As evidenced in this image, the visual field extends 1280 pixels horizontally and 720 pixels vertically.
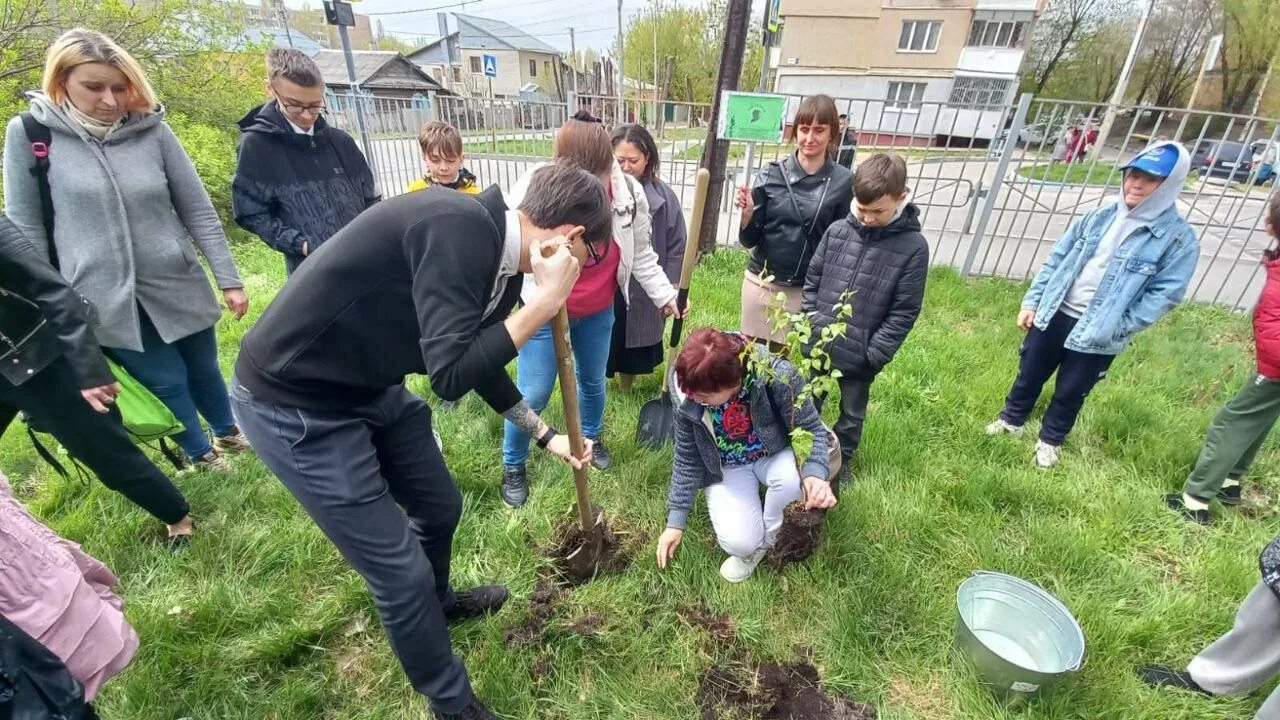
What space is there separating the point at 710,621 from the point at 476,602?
93cm

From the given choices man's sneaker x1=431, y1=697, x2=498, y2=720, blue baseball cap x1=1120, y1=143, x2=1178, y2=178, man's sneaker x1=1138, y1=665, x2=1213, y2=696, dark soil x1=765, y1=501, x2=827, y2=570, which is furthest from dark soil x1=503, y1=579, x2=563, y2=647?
blue baseball cap x1=1120, y1=143, x2=1178, y2=178

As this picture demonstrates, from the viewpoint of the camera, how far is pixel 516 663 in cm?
205

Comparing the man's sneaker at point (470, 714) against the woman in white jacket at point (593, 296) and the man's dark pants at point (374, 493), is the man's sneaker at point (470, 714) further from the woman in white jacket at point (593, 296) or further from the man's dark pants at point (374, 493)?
the woman in white jacket at point (593, 296)

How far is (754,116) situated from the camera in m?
3.29

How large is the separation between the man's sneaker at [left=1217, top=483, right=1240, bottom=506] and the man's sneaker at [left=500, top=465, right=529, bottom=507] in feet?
11.3

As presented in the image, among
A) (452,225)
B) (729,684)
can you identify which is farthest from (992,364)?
(452,225)

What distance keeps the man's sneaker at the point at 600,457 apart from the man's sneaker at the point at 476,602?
888 mm

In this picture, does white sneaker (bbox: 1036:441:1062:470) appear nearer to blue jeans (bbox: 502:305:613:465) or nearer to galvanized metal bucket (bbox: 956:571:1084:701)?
galvanized metal bucket (bbox: 956:571:1084:701)

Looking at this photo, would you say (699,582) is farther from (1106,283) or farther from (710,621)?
(1106,283)

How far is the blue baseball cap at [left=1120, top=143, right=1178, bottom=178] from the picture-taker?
252 cm

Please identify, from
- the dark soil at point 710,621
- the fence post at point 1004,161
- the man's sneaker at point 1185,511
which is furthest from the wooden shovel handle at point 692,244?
the fence post at point 1004,161

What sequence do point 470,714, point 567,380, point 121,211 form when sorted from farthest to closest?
1. point 121,211
2. point 567,380
3. point 470,714

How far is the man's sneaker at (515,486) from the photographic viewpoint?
2773 mm

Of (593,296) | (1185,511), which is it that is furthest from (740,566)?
(1185,511)
